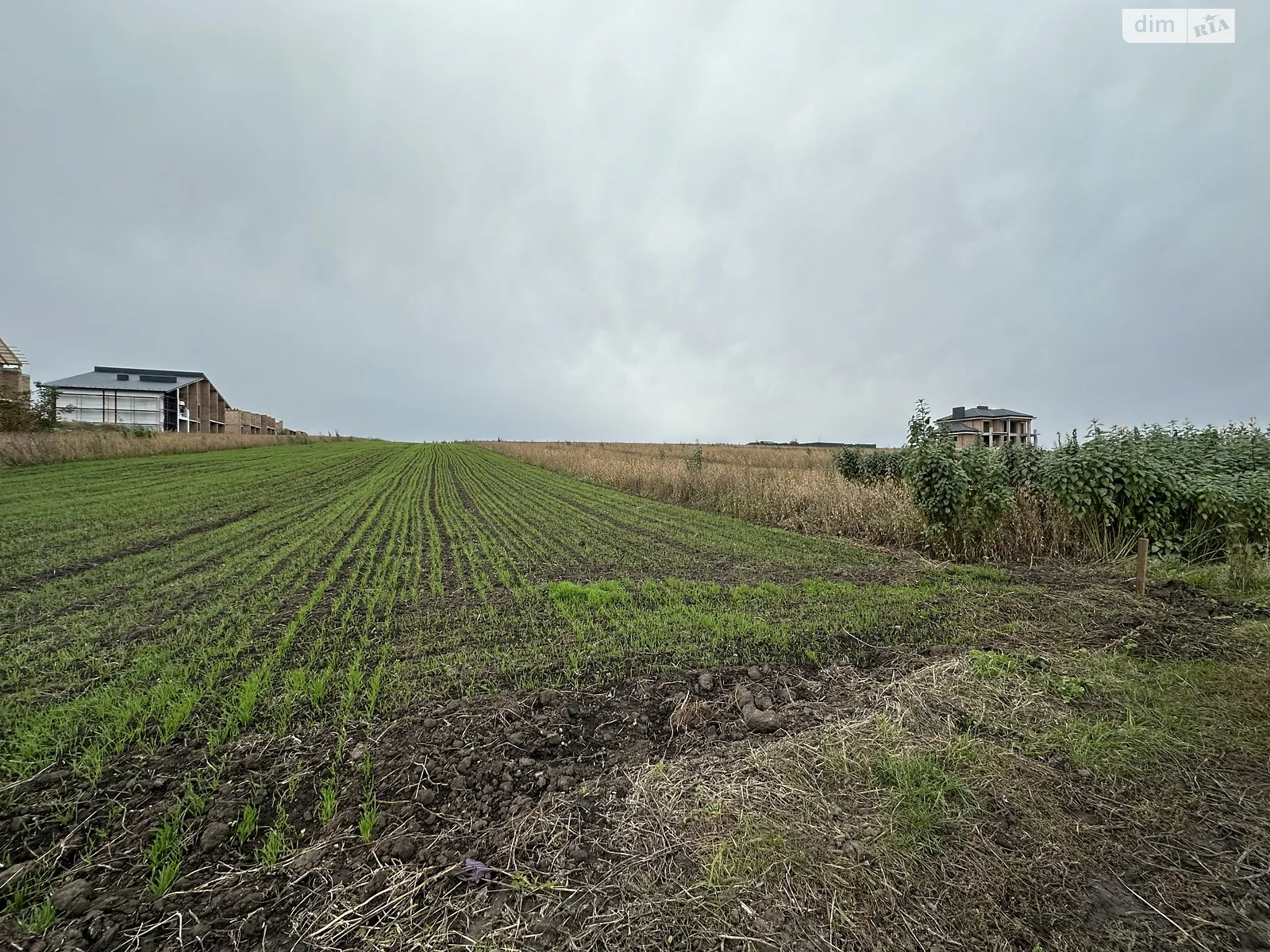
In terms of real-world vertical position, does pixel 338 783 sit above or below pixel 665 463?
below

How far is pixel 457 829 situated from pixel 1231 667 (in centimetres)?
639

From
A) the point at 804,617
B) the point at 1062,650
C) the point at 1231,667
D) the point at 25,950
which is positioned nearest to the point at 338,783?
the point at 25,950

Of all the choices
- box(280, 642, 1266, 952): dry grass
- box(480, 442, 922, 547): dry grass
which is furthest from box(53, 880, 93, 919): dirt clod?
box(480, 442, 922, 547): dry grass

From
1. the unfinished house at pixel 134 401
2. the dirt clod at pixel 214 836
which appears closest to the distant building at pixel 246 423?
the unfinished house at pixel 134 401

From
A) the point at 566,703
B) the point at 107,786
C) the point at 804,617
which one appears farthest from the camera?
the point at 804,617

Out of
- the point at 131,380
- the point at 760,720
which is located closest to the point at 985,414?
the point at 760,720

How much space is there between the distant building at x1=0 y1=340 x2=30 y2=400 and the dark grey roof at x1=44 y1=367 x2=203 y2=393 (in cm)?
1422

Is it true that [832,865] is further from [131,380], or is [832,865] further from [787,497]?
[131,380]

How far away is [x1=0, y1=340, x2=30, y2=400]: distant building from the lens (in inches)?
991

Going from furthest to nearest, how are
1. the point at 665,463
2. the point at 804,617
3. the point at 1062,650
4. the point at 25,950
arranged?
the point at 665,463, the point at 804,617, the point at 1062,650, the point at 25,950

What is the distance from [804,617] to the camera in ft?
19.0

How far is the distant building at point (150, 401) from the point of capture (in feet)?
144

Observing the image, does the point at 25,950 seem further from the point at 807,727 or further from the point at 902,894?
the point at 807,727

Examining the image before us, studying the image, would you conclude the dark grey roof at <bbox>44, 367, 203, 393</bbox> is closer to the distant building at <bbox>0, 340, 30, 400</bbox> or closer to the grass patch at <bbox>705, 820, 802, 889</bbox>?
the distant building at <bbox>0, 340, 30, 400</bbox>
